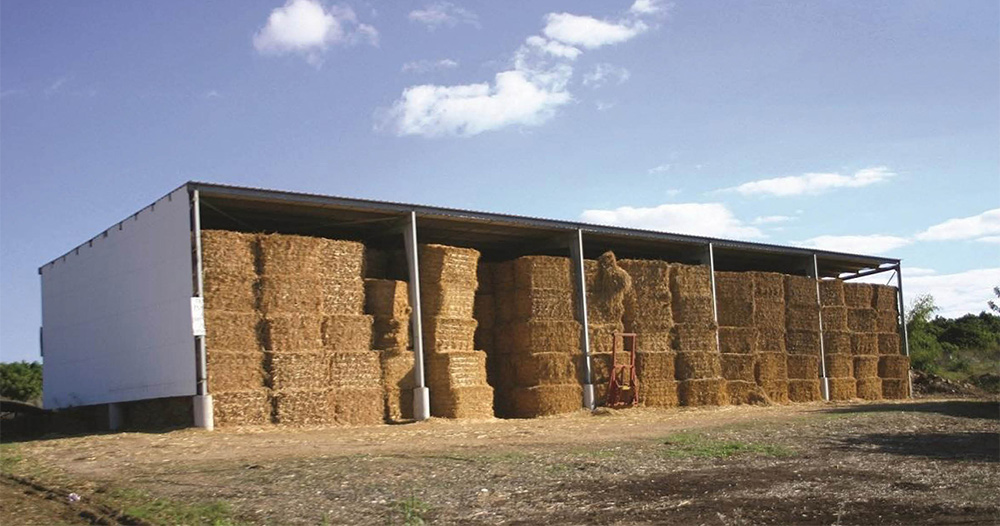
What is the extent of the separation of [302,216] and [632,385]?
33.5 feet

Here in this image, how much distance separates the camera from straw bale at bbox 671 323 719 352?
94.1 ft

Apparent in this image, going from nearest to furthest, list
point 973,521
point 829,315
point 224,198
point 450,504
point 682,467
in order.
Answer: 1. point 973,521
2. point 450,504
3. point 682,467
4. point 224,198
5. point 829,315

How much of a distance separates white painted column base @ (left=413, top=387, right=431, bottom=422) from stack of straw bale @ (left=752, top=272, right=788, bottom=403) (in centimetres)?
1242

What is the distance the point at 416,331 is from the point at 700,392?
1011 centimetres

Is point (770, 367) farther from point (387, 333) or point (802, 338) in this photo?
point (387, 333)

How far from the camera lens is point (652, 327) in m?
28.0

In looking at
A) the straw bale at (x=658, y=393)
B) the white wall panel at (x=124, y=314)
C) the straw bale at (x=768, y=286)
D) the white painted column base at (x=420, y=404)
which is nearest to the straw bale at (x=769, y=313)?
the straw bale at (x=768, y=286)

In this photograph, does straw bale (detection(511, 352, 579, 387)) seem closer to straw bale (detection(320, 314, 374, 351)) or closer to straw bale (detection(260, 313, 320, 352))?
straw bale (detection(320, 314, 374, 351))

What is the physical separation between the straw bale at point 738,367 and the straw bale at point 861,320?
6.16 m

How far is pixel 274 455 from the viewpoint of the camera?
1434cm

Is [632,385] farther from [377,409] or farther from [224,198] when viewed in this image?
[224,198]

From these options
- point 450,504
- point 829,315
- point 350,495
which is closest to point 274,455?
point 350,495

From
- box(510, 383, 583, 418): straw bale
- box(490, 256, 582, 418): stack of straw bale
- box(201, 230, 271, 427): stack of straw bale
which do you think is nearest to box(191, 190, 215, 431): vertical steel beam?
box(201, 230, 271, 427): stack of straw bale

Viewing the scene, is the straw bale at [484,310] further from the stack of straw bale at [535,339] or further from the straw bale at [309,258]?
the straw bale at [309,258]
